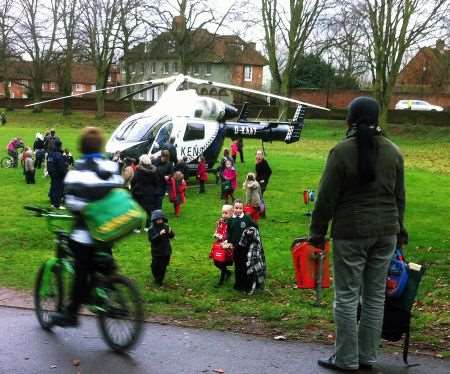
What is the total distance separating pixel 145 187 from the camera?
13.2 meters

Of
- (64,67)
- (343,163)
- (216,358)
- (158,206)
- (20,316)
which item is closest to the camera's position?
(343,163)

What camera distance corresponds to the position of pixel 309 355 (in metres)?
5.32

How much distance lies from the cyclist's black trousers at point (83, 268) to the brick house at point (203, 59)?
24268 millimetres

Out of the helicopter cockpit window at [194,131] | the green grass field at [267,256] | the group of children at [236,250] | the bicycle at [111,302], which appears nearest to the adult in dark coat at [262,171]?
the green grass field at [267,256]

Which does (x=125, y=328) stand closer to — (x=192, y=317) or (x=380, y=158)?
(x=192, y=317)

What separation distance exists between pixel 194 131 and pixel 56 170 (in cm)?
734

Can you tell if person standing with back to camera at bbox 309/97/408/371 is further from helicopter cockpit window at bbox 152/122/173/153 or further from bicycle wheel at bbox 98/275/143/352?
helicopter cockpit window at bbox 152/122/173/153

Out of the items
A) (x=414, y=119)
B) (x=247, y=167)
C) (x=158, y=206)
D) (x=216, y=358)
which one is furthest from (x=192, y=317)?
(x=414, y=119)

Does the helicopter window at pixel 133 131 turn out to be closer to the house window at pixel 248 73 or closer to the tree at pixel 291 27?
the tree at pixel 291 27

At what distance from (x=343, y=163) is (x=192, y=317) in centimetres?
297

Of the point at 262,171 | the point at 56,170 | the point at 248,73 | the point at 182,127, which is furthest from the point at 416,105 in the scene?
the point at 56,170

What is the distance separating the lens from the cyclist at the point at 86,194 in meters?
5.16

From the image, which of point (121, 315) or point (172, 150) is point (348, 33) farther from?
point (121, 315)

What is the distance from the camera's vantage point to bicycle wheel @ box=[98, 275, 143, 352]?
5266 millimetres
